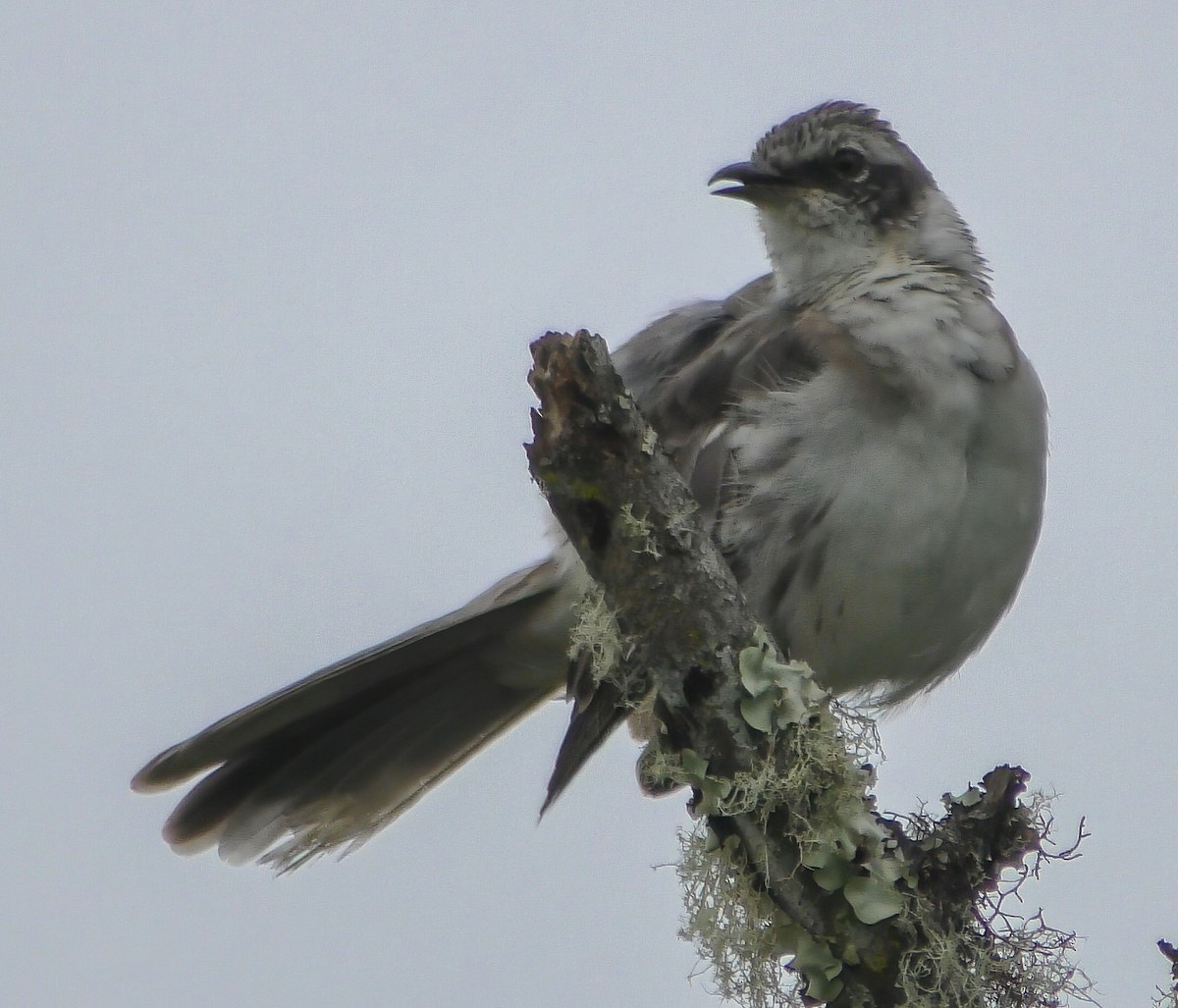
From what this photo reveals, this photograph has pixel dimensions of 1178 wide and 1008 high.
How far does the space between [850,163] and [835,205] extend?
0.17 m

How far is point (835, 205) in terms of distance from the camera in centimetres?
494

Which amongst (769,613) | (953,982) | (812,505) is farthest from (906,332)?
(953,982)

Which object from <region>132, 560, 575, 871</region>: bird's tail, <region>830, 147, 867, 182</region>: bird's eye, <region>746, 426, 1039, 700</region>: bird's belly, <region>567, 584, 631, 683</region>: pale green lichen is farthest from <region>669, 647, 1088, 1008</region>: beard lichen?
<region>830, 147, 867, 182</region>: bird's eye

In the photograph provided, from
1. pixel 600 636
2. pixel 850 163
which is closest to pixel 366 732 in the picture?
pixel 600 636

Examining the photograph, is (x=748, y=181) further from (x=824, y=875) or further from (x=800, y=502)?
(x=824, y=875)

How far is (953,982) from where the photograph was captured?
2.87 meters

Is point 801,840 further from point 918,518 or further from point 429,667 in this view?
point 429,667

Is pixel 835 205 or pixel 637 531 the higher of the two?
pixel 835 205

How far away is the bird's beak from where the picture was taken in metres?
4.90

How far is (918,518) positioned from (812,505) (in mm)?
291

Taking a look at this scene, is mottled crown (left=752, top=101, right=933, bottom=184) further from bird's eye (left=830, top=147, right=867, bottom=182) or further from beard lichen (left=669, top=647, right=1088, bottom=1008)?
beard lichen (left=669, top=647, right=1088, bottom=1008)

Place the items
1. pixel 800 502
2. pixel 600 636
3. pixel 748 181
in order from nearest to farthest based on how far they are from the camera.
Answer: pixel 600 636
pixel 800 502
pixel 748 181

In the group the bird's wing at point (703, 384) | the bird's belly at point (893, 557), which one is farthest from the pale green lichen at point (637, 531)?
the bird's belly at point (893, 557)

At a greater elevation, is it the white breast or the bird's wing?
the bird's wing
